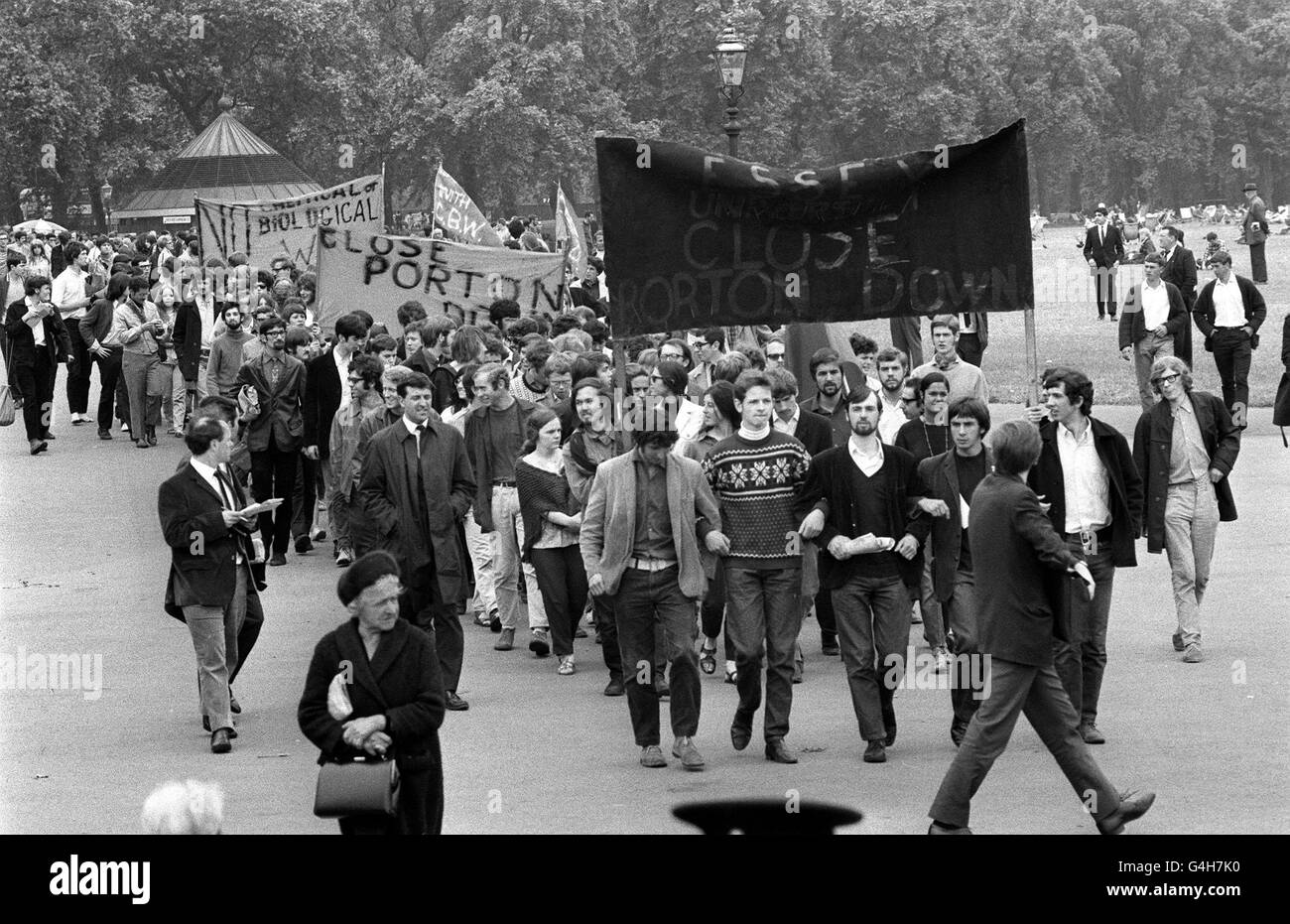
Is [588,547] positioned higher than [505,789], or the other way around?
[588,547]

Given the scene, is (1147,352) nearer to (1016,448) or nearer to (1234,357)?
(1234,357)

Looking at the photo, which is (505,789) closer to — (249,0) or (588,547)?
(588,547)

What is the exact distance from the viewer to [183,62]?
64.2 metres

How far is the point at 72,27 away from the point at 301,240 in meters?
39.9

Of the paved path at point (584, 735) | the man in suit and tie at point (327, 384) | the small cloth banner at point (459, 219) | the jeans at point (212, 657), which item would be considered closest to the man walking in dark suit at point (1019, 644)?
the paved path at point (584, 735)

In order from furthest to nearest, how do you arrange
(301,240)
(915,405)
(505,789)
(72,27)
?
(72,27) → (301,240) → (915,405) → (505,789)

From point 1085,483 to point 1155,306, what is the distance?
36.0 feet

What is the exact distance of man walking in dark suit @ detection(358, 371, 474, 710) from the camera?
399 inches

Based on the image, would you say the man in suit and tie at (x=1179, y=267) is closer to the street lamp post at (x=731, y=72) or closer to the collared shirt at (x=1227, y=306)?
the collared shirt at (x=1227, y=306)

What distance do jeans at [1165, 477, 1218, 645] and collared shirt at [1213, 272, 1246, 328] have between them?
9.37 metres

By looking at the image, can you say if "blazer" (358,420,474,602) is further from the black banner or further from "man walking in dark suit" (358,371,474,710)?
the black banner

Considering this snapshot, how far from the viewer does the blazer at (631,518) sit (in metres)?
9.27

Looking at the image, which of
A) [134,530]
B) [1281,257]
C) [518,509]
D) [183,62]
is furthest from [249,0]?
[518,509]

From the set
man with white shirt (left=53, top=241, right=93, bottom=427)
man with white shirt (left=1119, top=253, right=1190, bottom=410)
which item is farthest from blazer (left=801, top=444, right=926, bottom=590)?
man with white shirt (left=53, top=241, right=93, bottom=427)
